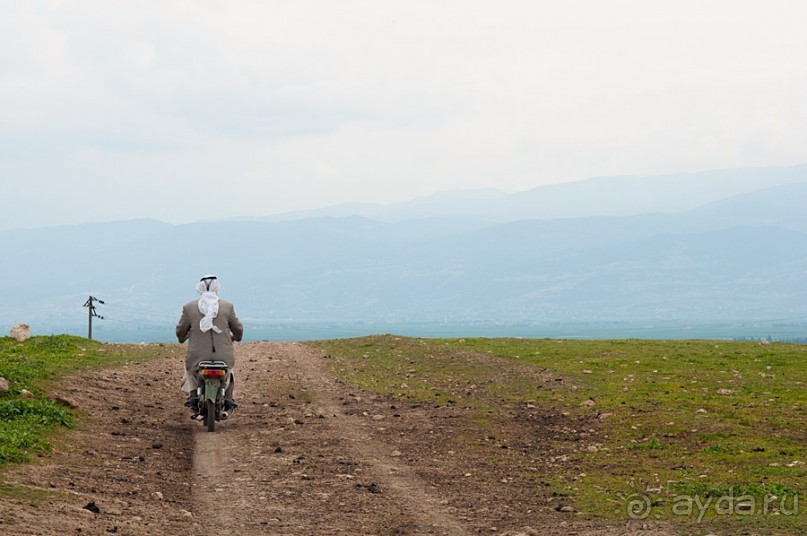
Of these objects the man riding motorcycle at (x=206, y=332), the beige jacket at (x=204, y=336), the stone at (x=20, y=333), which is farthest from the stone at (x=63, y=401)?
the stone at (x=20, y=333)

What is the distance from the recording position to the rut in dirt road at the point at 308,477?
12.2 meters

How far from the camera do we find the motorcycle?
19234 mm

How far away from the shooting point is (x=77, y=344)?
1325 inches

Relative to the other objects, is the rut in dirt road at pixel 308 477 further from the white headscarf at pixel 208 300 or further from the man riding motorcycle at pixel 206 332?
the white headscarf at pixel 208 300

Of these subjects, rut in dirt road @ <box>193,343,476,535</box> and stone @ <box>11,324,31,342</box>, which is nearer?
rut in dirt road @ <box>193,343,476,535</box>

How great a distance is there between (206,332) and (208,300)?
2.15 feet

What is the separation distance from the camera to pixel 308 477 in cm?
1477

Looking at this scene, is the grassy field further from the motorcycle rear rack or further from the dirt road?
the motorcycle rear rack

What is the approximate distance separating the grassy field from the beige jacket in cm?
534

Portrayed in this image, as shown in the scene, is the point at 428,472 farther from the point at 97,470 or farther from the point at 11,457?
the point at 11,457

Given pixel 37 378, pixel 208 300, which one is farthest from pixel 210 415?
pixel 37 378

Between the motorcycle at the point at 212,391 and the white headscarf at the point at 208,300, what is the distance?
0.74 metres

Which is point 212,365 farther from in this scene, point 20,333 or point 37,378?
point 20,333

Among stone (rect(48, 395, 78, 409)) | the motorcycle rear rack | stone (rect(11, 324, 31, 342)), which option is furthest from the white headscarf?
stone (rect(11, 324, 31, 342))
